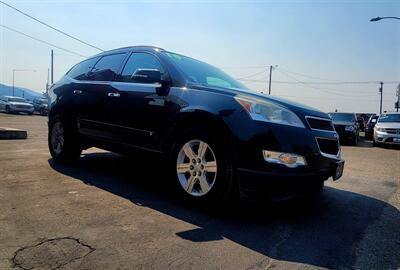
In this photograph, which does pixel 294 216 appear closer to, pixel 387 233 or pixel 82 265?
pixel 387 233

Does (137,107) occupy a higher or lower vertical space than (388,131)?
higher

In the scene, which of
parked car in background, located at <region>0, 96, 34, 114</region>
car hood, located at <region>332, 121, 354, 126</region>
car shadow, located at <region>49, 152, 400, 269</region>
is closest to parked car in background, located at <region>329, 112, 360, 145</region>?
car hood, located at <region>332, 121, 354, 126</region>

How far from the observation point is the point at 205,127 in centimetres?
423

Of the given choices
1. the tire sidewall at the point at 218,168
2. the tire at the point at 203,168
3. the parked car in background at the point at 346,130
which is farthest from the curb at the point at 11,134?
the parked car in background at the point at 346,130

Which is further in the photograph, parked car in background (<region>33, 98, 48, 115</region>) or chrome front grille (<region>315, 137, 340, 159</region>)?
parked car in background (<region>33, 98, 48, 115</region>)

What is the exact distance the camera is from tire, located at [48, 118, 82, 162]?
634 cm

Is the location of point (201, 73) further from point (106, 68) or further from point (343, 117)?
point (343, 117)

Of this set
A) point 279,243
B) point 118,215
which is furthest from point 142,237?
point 279,243

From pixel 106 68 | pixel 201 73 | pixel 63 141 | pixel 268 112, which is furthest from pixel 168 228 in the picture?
pixel 63 141

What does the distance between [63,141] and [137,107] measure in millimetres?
2008

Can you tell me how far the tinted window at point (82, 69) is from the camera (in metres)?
6.32

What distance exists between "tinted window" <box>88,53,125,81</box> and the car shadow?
1407mm

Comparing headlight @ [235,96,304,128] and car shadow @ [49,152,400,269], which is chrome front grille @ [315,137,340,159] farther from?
car shadow @ [49,152,400,269]

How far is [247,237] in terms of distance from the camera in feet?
11.6
